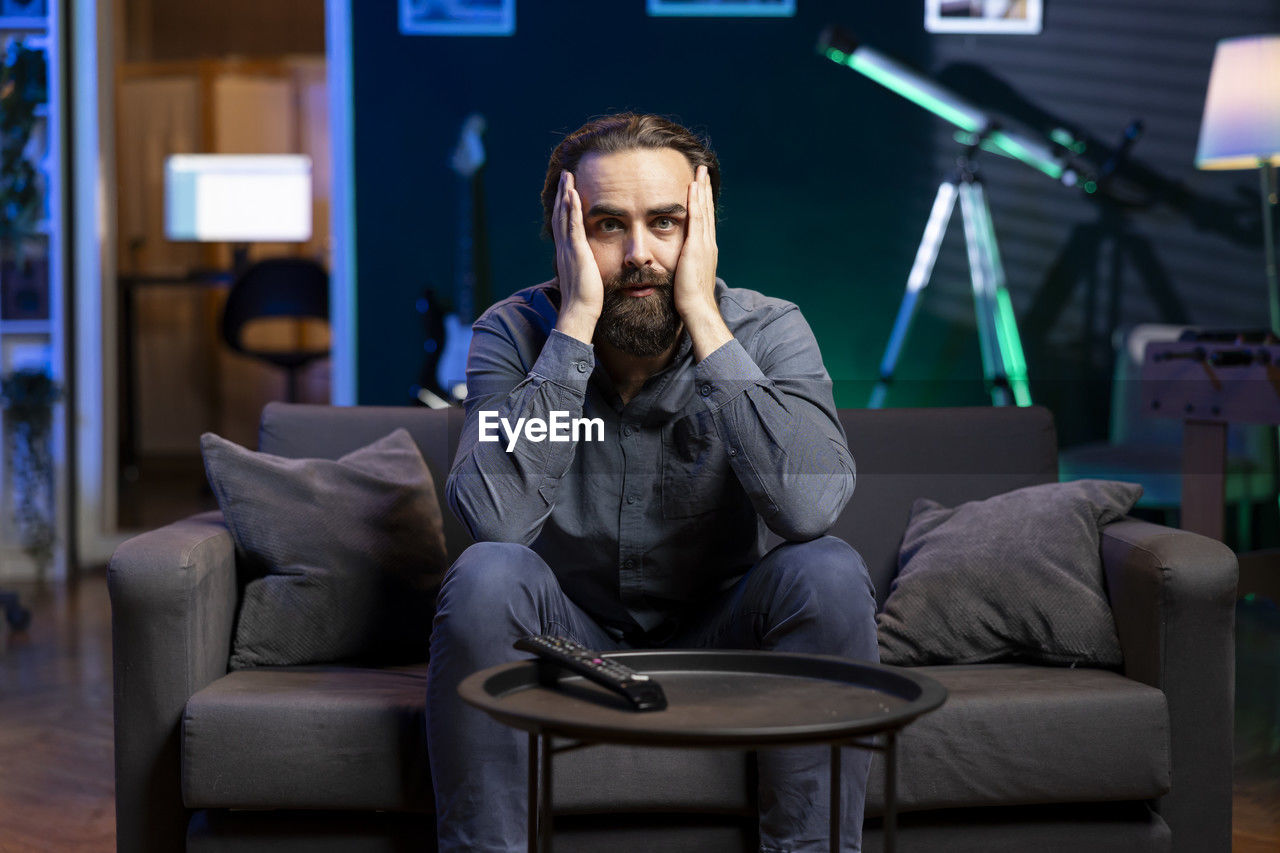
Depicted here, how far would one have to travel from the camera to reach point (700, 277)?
1740mm

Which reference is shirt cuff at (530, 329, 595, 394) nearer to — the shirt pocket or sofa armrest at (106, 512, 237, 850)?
the shirt pocket

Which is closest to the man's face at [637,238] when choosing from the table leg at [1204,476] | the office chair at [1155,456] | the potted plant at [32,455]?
the table leg at [1204,476]

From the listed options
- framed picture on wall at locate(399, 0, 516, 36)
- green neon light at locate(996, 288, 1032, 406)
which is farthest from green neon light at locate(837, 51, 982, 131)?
framed picture on wall at locate(399, 0, 516, 36)

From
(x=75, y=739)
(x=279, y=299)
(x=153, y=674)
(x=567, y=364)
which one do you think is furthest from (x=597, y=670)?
(x=279, y=299)

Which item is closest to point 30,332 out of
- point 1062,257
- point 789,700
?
point 1062,257

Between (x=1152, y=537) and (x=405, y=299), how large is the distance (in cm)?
346

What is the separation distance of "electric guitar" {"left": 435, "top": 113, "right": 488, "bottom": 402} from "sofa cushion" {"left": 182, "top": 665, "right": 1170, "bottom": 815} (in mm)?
3116

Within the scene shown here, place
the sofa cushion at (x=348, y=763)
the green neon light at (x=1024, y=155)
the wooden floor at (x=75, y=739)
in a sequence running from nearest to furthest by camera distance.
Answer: the sofa cushion at (x=348, y=763) < the wooden floor at (x=75, y=739) < the green neon light at (x=1024, y=155)

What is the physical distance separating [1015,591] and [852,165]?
126 inches

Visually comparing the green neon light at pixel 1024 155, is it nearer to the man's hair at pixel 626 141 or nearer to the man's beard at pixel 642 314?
the man's hair at pixel 626 141

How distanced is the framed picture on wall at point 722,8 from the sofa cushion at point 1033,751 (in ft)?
11.8

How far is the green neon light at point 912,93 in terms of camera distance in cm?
478

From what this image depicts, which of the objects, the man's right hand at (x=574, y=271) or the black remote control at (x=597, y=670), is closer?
the black remote control at (x=597, y=670)

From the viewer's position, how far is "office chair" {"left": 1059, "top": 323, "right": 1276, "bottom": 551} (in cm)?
A: 385
